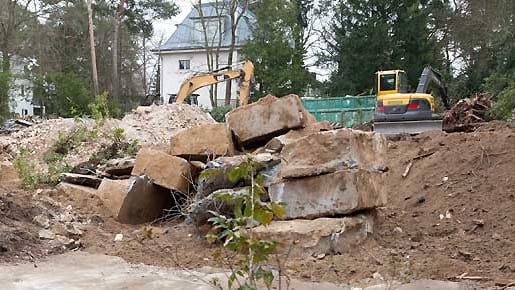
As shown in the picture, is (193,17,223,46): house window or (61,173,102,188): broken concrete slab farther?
(193,17,223,46): house window

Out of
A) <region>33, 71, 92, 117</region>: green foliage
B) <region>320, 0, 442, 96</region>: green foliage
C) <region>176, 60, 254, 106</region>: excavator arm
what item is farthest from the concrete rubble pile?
<region>320, 0, 442, 96</region>: green foliage

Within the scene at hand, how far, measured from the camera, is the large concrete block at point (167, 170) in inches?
316

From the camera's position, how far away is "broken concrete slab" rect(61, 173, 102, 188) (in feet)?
30.4

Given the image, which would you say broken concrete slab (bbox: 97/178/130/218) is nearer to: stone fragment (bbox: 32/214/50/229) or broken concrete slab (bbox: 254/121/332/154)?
stone fragment (bbox: 32/214/50/229)

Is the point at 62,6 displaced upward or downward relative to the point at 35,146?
upward

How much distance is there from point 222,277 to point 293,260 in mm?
801

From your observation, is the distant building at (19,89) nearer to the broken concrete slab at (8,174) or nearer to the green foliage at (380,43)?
the green foliage at (380,43)

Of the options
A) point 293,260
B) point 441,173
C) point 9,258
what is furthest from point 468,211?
point 9,258

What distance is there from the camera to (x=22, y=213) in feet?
24.7

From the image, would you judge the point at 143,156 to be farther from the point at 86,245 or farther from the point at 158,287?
the point at 158,287

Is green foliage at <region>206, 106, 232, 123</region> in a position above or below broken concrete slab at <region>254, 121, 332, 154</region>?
below

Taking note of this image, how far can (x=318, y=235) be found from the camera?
6.07 metres

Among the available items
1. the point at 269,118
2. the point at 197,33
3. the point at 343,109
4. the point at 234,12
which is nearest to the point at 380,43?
the point at 343,109

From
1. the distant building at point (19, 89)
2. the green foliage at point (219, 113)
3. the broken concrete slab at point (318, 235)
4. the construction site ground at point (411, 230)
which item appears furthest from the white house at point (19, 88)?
the broken concrete slab at point (318, 235)
